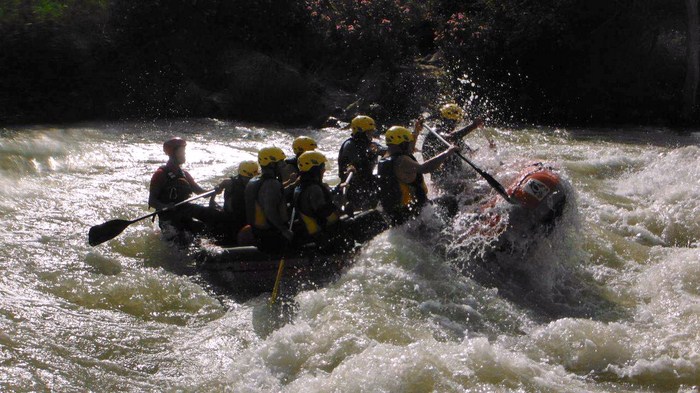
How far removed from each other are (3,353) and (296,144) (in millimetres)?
3935

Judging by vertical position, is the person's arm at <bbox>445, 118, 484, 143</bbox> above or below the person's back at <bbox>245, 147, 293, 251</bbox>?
above

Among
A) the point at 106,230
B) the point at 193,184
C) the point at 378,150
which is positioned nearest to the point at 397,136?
the point at 378,150

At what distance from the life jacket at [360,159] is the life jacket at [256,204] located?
1.58 meters

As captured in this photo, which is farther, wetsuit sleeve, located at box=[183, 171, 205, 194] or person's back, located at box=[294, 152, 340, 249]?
wetsuit sleeve, located at box=[183, 171, 205, 194]

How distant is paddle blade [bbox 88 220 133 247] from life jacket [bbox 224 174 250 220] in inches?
44.3

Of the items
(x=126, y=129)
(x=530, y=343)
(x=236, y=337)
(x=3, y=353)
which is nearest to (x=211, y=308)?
(x=236, y=337)

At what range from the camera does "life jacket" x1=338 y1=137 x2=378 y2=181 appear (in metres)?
9.11

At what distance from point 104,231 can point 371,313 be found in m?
3.22

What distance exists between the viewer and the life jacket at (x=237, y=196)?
848 centimetres

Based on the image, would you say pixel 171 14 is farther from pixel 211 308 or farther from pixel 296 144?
pixel 211 308

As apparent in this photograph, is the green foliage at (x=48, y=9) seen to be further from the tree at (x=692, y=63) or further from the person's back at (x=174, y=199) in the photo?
the tree at (x=692, y=63)

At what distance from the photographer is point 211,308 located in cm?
742

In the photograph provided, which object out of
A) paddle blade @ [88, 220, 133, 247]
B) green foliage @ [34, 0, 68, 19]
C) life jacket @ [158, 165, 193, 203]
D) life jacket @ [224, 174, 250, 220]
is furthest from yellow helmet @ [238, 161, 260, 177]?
green foliage @ [34, 0, 68, 19]

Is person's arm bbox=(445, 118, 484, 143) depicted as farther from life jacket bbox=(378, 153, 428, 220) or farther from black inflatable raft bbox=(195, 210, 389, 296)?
black inflatable raft bbox=(195, 210, 389, 296)
